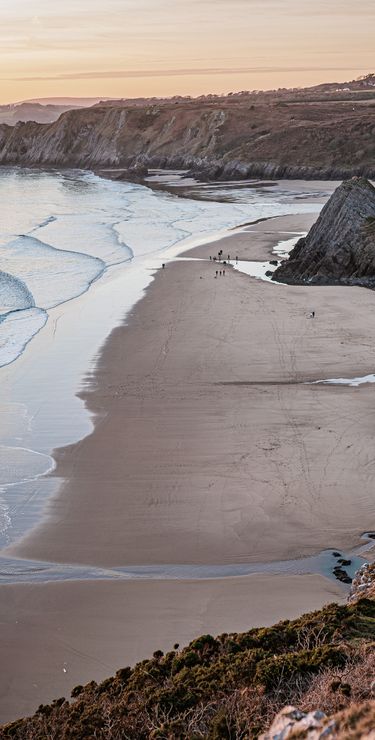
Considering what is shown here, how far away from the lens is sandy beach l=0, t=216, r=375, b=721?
33.4 ft

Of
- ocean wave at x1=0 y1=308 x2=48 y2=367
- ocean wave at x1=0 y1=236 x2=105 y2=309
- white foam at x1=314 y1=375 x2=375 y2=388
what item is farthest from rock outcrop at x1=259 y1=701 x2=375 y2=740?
ocean wave at x1=0 y1=236 x2=105 y2=309

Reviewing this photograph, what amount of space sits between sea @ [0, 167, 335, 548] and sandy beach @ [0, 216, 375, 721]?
56cm

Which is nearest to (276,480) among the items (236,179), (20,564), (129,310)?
→ (20,564)

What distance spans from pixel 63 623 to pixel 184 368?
10.7m

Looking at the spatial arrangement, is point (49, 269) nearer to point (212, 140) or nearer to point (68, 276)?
point (68, 276)

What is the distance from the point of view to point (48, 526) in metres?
12.9

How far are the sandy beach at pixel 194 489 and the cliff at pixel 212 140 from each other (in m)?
55.8

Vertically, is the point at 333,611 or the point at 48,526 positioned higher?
the point at 333,611

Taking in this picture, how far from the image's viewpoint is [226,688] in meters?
7.58

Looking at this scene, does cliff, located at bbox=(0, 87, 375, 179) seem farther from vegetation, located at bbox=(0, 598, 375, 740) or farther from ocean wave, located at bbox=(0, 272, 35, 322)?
vegetation, located at bbox=(0, 598, 375, 740)

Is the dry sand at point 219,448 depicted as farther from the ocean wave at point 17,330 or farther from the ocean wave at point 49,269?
the ocean wave at point 49,269

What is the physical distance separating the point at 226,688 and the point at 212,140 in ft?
311

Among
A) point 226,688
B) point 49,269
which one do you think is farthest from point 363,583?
point 49,269

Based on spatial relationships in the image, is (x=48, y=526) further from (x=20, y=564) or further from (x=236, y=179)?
(x=236, y=179)
